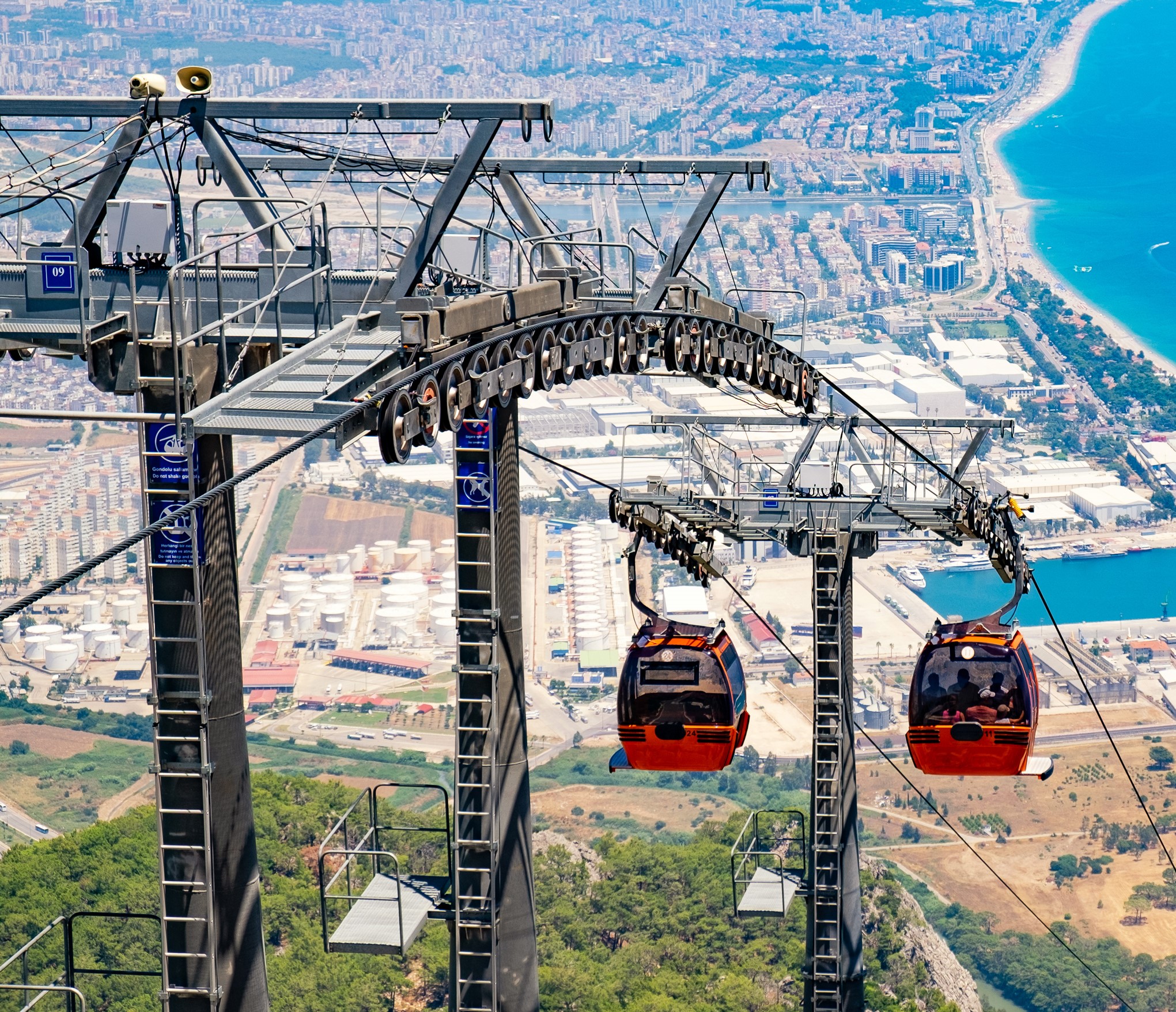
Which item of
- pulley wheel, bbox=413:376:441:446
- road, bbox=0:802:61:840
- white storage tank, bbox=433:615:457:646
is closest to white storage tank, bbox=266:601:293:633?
white storage tank, bbox=433:615:457:646

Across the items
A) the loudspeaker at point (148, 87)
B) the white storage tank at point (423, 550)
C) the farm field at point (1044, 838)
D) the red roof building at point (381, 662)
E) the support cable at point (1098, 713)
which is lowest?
the red roof building at point (381, 662)

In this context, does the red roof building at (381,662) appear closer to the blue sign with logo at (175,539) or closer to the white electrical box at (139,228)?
the white electrical box at (139,228)

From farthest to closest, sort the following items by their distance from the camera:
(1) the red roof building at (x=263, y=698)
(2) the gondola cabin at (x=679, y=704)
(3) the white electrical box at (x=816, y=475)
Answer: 1. (1) the red roof building at (x=263, y=698)
2. (3) the white electrical box at (x=816, y=475)
3. (2) the gondola cabin at (x=679, y=704)

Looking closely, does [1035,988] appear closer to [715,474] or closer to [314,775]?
[314,775]

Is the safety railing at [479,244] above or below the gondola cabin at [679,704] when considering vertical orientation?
above

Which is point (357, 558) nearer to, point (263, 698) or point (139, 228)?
point (263, 698)

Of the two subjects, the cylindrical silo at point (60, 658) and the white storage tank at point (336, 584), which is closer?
the cylindrical silo at point (60, 658)

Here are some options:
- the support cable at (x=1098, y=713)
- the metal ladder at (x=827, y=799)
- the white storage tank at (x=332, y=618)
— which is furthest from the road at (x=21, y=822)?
the metal ladder at (x=827, y=799)

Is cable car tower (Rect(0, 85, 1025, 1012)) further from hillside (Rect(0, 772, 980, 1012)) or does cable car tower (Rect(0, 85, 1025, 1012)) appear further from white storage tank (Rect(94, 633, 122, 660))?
white storage tank (Rect(94, 633, 122, 660))
